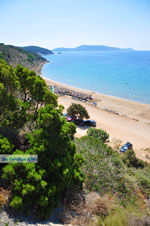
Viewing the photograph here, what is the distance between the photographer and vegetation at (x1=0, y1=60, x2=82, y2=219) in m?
7.40

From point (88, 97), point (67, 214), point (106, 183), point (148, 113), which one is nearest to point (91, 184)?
point (106, 183)

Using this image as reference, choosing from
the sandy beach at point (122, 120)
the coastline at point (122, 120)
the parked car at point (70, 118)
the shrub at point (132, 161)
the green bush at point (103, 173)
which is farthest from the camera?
the parked car at point (70, 118)

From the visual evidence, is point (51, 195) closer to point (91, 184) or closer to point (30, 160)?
point (30, 160)

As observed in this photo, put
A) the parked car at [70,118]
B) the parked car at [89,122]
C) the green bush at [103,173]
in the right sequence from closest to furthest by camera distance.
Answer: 1. the green bush at [103,173]
2. the parked car at [89,122]
3. the parked car at [70,118]

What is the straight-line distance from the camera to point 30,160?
8023 mm

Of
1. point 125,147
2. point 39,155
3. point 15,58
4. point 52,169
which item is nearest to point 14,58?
point 15,58

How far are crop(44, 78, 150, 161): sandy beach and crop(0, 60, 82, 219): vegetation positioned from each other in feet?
41.6

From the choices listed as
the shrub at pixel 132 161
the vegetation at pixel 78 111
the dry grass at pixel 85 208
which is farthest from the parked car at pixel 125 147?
the dry grass at pixel 85 208

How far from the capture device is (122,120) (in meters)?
30.8

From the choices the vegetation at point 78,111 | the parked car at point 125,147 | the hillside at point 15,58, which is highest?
the hillside at point 15,58

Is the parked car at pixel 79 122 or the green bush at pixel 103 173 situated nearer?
the green bush at pixel 103 173

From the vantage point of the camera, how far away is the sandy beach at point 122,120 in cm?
2284

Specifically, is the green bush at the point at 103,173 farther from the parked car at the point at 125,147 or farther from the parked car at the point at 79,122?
the parked car at the point at 79,122

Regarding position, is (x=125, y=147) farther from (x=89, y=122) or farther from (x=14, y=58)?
(x=14, y=58)
